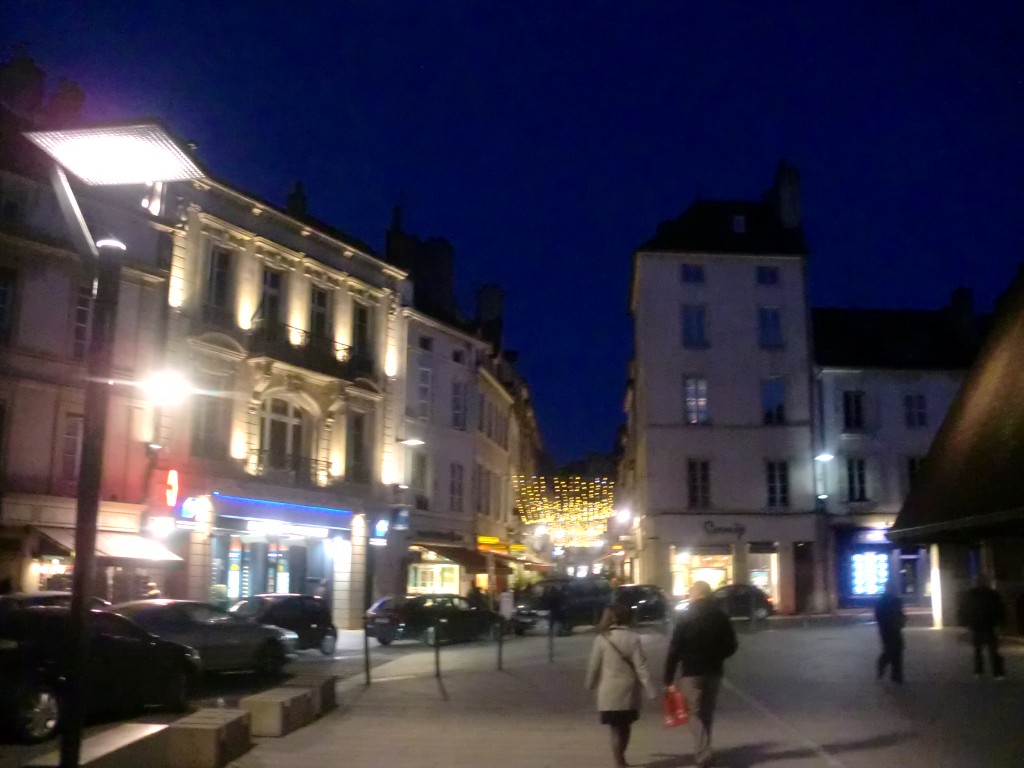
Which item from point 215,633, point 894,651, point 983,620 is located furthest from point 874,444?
point 215,633

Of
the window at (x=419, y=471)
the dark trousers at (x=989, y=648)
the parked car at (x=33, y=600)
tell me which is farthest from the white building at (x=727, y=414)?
the parked car at (x=33, y=600)

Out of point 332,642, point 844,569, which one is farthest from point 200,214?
point 844,569

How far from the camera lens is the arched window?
33.5 m

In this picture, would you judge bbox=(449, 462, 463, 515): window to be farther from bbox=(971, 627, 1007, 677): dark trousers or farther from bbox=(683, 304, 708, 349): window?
bbox=(971, 627, 1007, 677): dark trousers

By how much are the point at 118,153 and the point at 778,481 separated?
42.0 m

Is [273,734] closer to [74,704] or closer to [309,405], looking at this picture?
[74,704]

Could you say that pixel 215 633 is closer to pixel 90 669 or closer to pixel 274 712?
pixel 90 669

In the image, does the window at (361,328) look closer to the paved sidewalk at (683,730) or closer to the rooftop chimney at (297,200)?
the rooftop chimney at (297,200)

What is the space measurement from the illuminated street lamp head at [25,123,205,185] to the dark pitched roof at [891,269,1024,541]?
16.3 meters

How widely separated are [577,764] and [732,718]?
3.81 meters

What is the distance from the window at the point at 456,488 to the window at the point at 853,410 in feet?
55.4

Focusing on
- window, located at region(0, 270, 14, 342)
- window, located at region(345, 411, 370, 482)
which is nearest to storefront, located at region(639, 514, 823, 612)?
window, located at region(345, 411, 370, 482)

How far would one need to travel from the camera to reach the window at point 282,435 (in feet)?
110

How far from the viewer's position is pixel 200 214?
3114 cm
